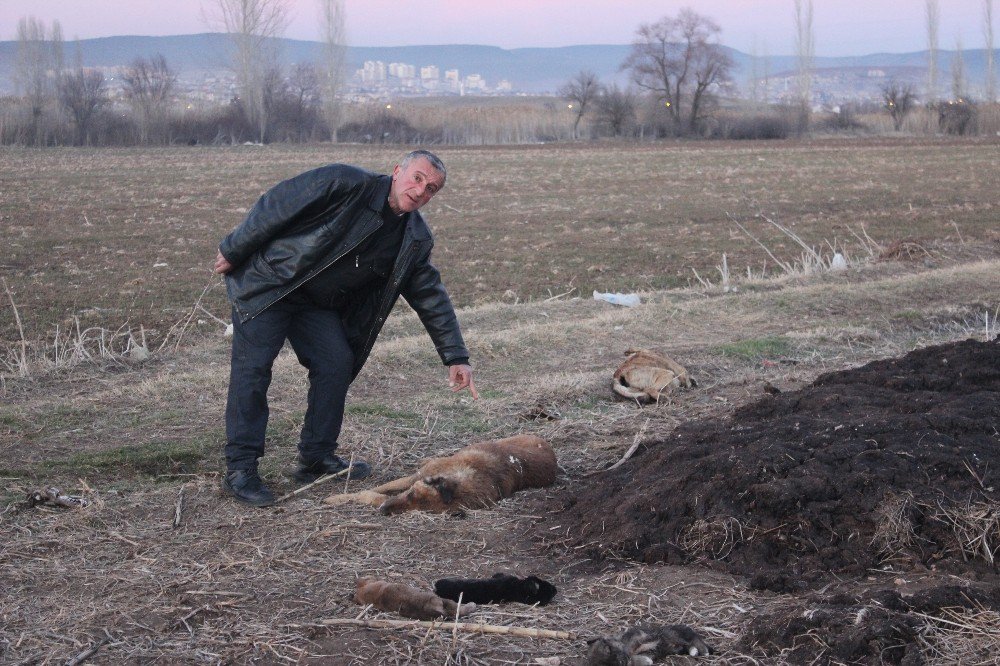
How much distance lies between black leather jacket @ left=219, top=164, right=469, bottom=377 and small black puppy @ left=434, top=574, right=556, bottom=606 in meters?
1.84

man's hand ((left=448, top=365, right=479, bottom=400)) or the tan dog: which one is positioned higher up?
man's hand ((left=448, top=365, right=479, bottom=400))

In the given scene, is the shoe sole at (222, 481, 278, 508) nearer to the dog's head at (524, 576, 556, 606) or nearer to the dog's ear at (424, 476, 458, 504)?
the dog's ear at (424, 476, 458, 504)

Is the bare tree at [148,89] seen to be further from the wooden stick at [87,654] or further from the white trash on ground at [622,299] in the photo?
the wooden stick at [87,654]

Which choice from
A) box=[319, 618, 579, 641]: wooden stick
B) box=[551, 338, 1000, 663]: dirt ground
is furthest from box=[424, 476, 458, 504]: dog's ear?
box=[319, 618, 579, 641]: wooden stick

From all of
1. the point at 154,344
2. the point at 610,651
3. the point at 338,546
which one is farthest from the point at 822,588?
the point at 154,344

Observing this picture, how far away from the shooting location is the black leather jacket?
16.0 ft

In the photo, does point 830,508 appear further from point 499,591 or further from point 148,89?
point 148,89

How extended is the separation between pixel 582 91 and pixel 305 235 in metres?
78.8

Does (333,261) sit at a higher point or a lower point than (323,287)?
higher

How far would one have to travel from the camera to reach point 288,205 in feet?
16.0

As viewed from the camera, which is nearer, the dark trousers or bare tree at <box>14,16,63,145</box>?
the dark trousers

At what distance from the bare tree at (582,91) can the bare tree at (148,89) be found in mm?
30807

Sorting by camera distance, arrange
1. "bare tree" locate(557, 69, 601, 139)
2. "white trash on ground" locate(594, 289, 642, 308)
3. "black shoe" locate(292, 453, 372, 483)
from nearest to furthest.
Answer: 1. "black shoe" locate(292, 453, 372, 483)
2. "white trash on ground" locate(594, 289, 642, 308)
3. "bare tree" locate(557, 69, 601, 139)

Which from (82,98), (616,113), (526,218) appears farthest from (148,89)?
(526,218)
